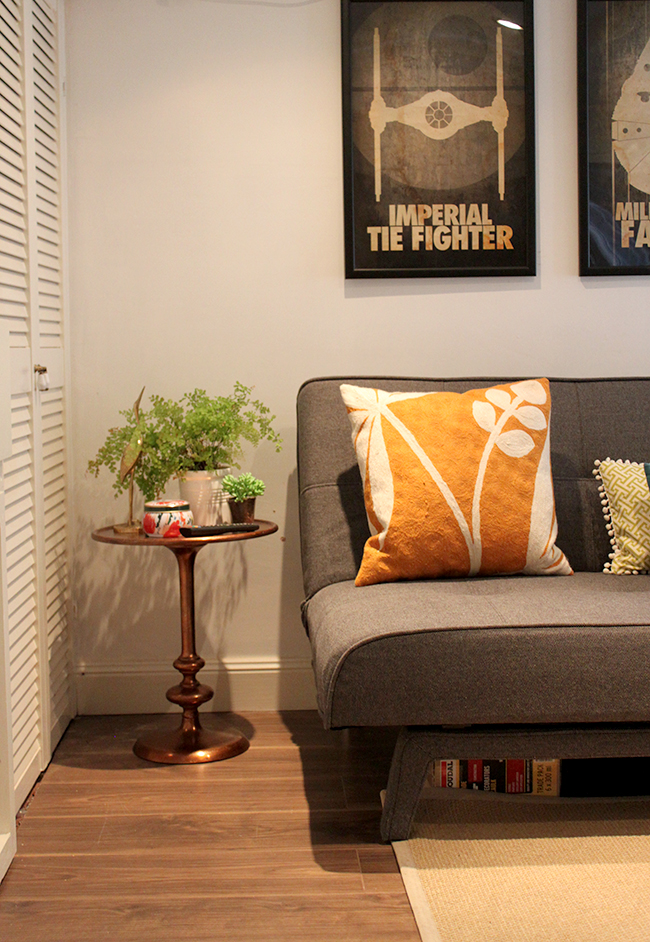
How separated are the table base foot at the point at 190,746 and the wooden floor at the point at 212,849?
1.1 inches

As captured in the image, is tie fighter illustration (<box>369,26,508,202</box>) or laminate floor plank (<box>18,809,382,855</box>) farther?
tie fighter illustration (<box>369,26,508,202</box>)

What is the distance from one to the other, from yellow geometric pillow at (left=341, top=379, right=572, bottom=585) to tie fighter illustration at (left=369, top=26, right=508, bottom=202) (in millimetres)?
812

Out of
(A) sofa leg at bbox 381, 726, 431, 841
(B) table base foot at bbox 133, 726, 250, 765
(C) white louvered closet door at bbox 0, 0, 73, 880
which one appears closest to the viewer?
(A) sofa leg at bbox 381, 726, 431, 841

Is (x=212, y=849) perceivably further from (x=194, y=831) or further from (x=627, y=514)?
(x=627, y=514)

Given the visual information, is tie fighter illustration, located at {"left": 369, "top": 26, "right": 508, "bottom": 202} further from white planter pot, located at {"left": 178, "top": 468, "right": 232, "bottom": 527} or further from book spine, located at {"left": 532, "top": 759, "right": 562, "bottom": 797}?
book spine, located at {"left": 532, "top": 759, "right": 562, "bottom": 797}

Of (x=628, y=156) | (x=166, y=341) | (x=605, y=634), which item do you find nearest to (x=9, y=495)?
(x=166, y=341)

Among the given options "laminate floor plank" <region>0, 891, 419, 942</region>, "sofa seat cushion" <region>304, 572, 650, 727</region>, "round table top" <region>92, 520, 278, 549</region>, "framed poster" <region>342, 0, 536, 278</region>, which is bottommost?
"laminate floor plank" <region>0, 891, 419, 942</region>

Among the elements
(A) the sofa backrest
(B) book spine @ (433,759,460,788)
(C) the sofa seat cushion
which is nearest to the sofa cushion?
(A) the sofa backrest

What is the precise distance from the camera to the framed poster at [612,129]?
264 centimetres

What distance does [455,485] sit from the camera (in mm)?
2096

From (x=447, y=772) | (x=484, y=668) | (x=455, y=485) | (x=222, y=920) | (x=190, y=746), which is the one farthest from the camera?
(x=190, y=746)

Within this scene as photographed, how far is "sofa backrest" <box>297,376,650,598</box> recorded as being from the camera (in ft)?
7.62

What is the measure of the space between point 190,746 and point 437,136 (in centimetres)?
185

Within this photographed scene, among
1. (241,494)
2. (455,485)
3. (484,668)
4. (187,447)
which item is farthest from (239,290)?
(484,668)
